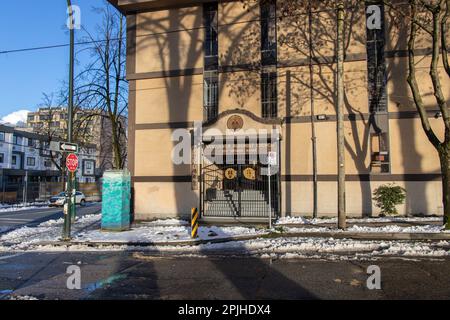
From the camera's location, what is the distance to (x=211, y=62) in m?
19.5

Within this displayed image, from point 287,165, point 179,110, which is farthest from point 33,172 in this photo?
point 287,165

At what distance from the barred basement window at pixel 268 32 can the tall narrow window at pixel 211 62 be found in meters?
2.39

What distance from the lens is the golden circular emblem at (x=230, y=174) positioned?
60.8 ft

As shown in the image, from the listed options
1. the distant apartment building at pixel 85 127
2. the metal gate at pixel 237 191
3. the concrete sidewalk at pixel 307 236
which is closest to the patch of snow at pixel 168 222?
the metal gate at pixel 237 191

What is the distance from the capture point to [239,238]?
12.7 meters

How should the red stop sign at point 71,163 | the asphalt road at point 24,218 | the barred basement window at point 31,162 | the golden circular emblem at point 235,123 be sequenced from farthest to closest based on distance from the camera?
the barred basement window at point 31,162
the asphalt road at point 24,218
the golden circular emblem at point 235,123
the red stop sign at point 71,163

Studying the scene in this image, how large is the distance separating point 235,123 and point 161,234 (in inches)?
246

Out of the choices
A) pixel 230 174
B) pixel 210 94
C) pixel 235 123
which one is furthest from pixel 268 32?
pixel 230 174

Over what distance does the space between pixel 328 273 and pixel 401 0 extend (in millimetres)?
14172

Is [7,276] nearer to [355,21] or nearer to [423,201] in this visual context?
[423,201]

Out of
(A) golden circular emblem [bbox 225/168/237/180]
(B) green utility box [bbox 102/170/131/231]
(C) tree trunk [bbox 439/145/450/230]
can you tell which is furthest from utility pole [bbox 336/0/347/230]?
(B) green utility box [bbox 102/170/131/231]

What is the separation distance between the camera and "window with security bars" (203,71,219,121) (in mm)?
19281

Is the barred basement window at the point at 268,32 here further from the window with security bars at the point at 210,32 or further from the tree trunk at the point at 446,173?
the tree trunk at the point at 446,173

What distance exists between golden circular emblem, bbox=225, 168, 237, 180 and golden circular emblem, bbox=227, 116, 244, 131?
2262mm
